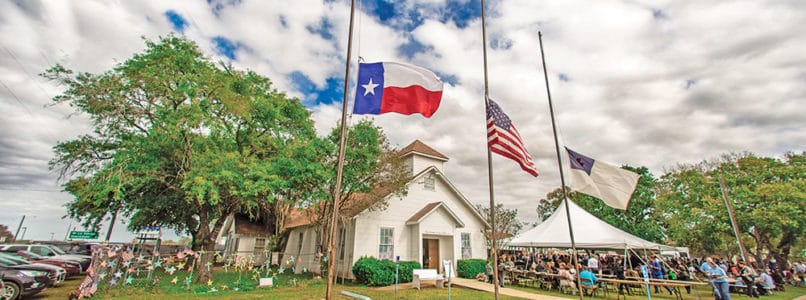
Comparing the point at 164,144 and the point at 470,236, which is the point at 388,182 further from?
the point at 164,144

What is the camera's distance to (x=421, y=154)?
70.9ft

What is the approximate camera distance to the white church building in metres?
17.4

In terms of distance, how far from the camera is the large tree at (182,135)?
12961 mm

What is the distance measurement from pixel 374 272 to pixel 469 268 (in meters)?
6.45

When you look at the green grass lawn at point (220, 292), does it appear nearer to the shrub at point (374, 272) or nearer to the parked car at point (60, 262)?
the parked car at point (60, 262)

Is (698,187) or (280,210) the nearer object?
(280,210)

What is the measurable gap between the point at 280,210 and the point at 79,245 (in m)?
17.8

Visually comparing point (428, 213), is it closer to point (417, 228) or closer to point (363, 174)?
point (417, 228)

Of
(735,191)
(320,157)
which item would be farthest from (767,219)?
(320,157)

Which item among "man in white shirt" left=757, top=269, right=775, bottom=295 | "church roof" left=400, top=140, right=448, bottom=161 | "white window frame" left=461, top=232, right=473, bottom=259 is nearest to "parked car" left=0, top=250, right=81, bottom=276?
"church roof" left=400, top=140, right=448, bottom=161

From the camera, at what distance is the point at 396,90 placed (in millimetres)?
7055

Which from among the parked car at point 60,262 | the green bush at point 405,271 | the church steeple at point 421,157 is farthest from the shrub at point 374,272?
the parked car at point 60,262

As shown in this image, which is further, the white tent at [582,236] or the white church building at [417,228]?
the white church building at [417,228]

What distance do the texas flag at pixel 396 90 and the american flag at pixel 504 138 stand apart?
129cm
